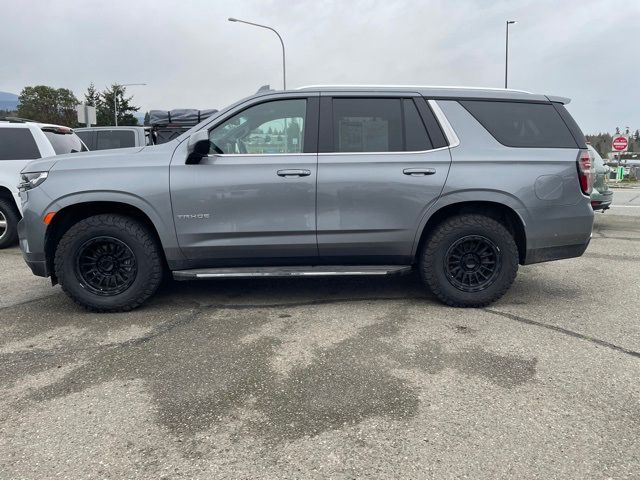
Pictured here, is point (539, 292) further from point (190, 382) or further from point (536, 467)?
point (190, 382)

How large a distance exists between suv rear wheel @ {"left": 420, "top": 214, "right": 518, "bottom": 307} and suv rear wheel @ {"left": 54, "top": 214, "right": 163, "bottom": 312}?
2.34 m

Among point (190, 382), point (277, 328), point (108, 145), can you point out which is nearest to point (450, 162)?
point (277, 328)

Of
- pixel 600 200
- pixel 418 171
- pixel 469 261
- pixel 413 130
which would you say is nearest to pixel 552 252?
pixel 469 261

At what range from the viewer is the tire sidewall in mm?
4020

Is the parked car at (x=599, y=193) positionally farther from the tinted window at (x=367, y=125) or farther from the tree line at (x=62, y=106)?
the tree line at (x=62, y=106)

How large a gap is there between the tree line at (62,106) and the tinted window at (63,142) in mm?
55639

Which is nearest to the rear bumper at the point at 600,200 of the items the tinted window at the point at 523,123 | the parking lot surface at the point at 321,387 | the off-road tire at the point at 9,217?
the parking lot surface at the point at 321,387

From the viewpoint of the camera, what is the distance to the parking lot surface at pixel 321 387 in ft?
7.31

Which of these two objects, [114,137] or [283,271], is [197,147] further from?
[114,137]

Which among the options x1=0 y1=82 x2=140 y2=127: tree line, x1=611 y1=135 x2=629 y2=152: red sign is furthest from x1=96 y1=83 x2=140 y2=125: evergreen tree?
x1=611 y1=135 x2=629 y2=152: red sign

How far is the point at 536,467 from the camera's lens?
7.11 ft

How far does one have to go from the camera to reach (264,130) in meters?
4.14

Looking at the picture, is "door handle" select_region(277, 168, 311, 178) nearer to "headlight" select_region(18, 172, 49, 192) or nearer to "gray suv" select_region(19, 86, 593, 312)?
"gray suv" select_region(19, 86, 593, 312)

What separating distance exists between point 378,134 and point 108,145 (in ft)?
29.8
